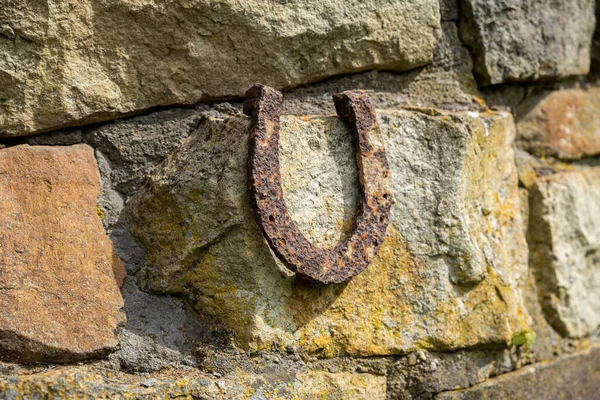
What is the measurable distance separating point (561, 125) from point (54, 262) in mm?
1223

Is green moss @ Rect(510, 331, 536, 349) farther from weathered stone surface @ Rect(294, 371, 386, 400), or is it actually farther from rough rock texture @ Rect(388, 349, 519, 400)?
weathered stone surface @ Rect(294, 371, 386, 400)

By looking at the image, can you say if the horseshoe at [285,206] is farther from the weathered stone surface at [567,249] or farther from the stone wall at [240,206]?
the weathered stone surface at [567,249]

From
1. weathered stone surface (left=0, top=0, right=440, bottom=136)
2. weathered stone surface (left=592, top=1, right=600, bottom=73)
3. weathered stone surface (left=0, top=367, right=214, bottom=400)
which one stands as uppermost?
weathered stone surface (left=592, top=1, right=600, bottom=73)

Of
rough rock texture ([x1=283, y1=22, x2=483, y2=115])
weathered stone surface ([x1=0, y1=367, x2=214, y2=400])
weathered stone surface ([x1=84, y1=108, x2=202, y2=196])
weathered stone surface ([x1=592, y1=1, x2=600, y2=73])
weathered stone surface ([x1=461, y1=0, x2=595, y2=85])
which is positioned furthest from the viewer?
weathered stone surface ([x1=592, y1=1, x2=600, y2=73])

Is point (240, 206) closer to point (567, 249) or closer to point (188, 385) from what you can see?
point (188, 385)

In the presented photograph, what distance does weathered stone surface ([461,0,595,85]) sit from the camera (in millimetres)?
1419

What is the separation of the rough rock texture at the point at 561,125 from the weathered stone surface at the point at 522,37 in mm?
68

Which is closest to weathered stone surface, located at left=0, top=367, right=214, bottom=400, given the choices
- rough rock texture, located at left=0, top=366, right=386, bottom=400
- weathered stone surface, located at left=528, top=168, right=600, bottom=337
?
rough rock texture, located at left=0, top=366, right=386, bottom=400

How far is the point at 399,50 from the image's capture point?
4.37 feet

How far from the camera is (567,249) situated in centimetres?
154

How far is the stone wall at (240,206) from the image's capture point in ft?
3.46

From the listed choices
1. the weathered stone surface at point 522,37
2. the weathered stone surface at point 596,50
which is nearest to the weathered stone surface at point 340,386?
the weathered stone surface at point 522,37

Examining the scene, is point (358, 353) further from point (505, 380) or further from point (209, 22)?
point (209, 22)

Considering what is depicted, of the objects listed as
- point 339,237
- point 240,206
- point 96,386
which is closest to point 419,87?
point 339,237
